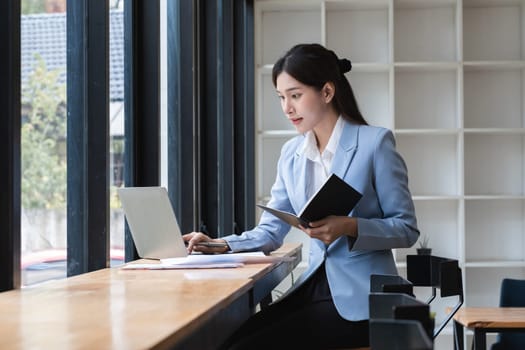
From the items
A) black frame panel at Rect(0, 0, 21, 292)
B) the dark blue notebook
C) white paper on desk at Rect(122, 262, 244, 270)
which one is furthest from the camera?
white paper on desk at Rect(122, 262, 244, 270)

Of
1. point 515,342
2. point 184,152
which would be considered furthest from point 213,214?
point 515,342

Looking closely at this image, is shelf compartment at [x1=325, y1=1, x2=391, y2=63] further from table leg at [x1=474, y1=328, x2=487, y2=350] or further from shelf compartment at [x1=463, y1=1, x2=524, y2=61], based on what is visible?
table leg at [x1=474, y1=328, x2=487, y2=350]

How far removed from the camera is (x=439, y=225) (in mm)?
5820

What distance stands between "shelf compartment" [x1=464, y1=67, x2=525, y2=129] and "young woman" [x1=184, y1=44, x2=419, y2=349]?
10.1 ft

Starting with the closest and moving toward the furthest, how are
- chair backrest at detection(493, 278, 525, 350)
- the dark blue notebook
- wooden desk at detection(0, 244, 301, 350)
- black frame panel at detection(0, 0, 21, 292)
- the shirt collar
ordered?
wooden desk at detection(0, 244, 301, 350) < black frame panel at detection(0, 0, 21, 292) < the dark blue notebook < the shirt collar < chair backrest at detection(493, 278, 525, 350)

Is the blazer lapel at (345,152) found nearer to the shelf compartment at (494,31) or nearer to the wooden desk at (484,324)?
the wooden desk at (484,324)

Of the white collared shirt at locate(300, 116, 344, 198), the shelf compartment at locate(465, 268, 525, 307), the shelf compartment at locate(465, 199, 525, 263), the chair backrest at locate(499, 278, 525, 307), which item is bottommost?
the shelf compartment at locate(465, 268, 525, 307)

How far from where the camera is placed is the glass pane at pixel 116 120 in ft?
10.1

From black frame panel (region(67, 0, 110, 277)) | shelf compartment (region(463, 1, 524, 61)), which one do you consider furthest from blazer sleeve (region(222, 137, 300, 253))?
shelf compartment (region(463, 1, 524, 61))

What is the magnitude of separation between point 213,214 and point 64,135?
2.02 m

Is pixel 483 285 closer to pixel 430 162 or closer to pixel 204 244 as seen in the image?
pixel 430 162

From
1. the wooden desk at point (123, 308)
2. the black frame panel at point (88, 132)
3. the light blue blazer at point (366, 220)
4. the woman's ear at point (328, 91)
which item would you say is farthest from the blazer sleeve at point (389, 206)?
the black frame panel at point (88, 132)

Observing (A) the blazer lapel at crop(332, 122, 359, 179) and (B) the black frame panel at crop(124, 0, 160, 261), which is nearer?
(A) the blazer lapel at crop(332, 122, 359, 179)

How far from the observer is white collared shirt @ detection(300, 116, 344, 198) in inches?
112
